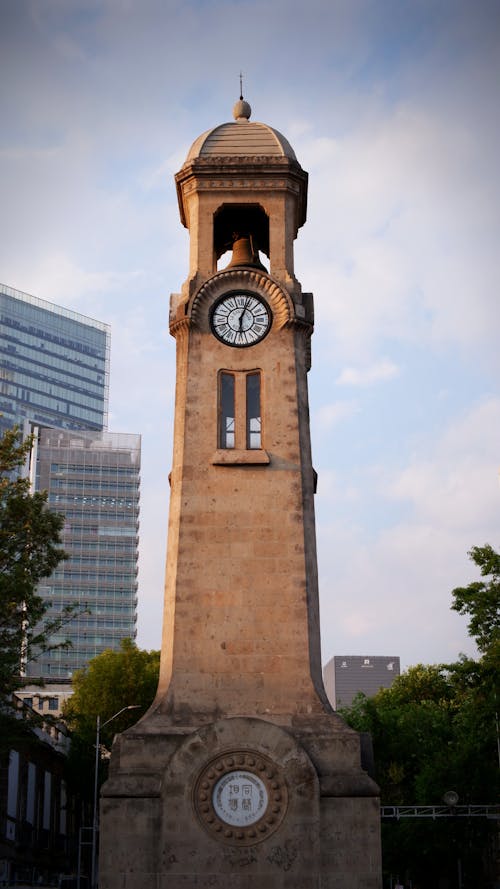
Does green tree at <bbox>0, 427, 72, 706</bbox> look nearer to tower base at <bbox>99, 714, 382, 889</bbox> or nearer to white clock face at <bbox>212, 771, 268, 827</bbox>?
tower base at <bbox>99, 714, 382, 889</bbox>

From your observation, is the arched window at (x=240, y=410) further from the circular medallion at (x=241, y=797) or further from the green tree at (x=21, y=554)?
the circular medallion at (x=241, y=797)

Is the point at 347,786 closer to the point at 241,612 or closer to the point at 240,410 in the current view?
the point at 241,612

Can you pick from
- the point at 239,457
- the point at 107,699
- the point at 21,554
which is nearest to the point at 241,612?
the point at 239,457

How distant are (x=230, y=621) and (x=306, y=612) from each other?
2269mm

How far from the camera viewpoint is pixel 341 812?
3184 centimetres

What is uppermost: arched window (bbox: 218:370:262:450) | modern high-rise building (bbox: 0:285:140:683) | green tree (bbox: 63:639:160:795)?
modern high-rise building (bbox: 0:285:140:683)

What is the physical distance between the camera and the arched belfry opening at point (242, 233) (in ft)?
134

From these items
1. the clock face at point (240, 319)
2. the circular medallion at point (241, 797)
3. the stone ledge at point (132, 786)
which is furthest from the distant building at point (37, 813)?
the clock face at point (240, 319)

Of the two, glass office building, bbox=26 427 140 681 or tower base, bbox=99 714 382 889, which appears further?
glass office building, bbox=26 427 140 681

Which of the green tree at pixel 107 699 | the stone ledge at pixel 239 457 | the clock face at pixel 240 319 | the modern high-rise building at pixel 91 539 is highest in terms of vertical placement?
the modern high-rise building at pixel 91 539

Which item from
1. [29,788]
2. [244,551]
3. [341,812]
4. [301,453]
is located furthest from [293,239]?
[29,788]

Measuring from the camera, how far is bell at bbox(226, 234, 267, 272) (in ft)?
133

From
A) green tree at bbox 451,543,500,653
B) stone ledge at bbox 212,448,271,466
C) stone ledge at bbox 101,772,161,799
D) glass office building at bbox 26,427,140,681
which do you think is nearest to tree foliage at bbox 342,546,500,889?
green tree at bbox 451,543,500,653

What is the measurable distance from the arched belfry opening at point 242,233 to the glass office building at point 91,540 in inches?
3885
